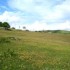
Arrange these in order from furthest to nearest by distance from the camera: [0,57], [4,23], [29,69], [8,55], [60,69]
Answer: [4,23], [8,55], [0,57], [60,69], [29,69]

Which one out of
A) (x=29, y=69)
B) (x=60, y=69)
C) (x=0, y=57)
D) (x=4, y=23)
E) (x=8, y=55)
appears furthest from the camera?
(x=4, y=23)

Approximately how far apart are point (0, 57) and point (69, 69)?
21.0 ft

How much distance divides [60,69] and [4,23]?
142 metres

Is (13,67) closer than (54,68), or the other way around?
(13,67)

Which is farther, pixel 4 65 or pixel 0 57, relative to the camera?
pixel 0 57

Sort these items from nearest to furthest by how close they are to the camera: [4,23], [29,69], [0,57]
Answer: [29,69], [0,57], [4,23]

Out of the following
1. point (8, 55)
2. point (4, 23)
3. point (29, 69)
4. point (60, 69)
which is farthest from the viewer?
point (4, 23)

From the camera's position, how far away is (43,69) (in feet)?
68.9

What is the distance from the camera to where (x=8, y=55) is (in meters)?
26.1

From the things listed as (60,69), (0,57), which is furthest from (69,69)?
(0,57)

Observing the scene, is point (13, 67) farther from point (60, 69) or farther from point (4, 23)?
point (4, 23)

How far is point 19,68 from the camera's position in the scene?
20562 millimetres

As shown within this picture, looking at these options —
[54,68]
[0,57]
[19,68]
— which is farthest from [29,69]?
[0,57]

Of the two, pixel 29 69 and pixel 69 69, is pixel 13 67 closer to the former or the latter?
pixel 29 69
